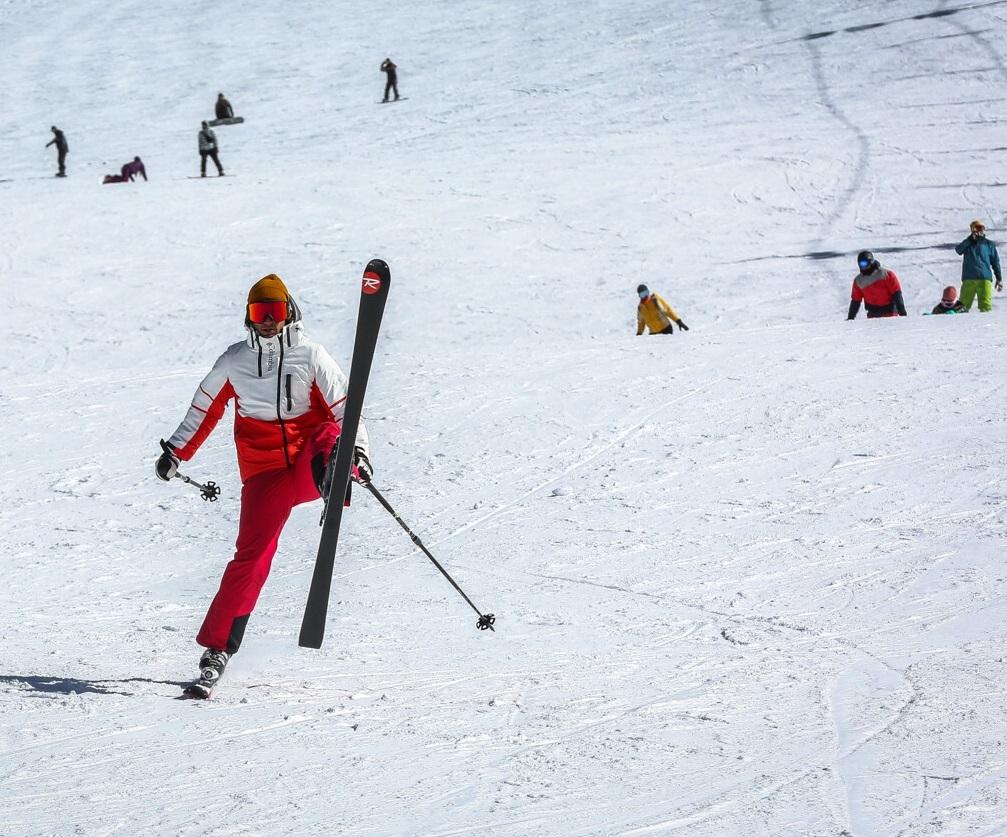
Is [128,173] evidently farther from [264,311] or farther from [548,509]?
[264,311]

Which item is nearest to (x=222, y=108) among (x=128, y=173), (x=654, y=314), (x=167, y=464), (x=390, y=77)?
(x=390, y=77)

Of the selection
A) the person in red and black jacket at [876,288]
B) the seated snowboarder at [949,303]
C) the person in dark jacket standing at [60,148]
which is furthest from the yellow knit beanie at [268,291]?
the person in dark jacket standing at [60,148]

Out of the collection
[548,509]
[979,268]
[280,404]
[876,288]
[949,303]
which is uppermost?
[979,268]

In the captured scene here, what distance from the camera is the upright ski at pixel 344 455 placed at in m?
4.73

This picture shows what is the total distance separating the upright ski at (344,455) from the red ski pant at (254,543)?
0.60 ft

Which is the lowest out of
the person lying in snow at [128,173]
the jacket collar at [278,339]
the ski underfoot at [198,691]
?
the ski underfoot at [198,691]

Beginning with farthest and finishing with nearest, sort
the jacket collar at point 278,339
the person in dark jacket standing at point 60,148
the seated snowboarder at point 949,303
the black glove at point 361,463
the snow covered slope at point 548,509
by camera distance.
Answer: the person in dark jacket standing at point 60,148 → the seated snowboarder at point 949,303 → the jacket collar at point 278,339 → the black glove at point 361,463 → the snow covered slope at point 548,509

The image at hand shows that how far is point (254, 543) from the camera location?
4.91 meters

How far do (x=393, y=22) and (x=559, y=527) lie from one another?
32.8m

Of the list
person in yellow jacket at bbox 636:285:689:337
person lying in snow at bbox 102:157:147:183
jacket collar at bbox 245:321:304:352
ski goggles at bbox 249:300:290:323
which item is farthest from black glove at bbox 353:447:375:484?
person lying in snow at bbox 102:157:147:183

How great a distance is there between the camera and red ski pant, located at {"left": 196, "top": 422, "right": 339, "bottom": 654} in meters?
4.90

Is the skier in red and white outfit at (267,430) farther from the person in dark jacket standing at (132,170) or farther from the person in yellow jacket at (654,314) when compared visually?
the person in dark jacket standing at (132,170)

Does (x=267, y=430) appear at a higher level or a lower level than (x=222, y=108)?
lower

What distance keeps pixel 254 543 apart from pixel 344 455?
546 millimetres
